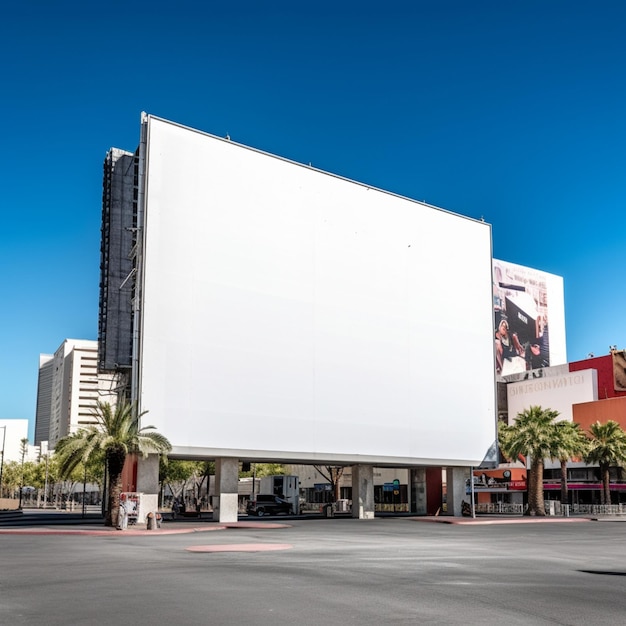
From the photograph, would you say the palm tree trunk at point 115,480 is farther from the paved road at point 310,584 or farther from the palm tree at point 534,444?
the palm tree at point 534,444

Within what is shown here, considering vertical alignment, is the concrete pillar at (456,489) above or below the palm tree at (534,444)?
below

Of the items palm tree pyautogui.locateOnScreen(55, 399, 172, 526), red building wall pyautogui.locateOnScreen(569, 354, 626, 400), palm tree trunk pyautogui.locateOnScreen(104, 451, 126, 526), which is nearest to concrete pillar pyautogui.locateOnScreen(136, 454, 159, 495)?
palm tree pyautogui.locateOnScreen(55, 399, 172, 526)

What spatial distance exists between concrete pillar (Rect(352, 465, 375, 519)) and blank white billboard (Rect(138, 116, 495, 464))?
2.12 meters

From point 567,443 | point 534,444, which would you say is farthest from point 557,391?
point 534,444

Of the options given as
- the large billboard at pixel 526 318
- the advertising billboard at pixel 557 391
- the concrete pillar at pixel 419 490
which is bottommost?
the concrete pillar at pixel 419 490

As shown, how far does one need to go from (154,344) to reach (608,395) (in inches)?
2657

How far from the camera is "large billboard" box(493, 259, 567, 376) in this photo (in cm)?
15725

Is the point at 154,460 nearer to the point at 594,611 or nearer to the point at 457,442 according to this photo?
the point at 457,442

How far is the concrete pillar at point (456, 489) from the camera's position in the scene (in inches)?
2542

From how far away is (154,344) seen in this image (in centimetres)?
4866

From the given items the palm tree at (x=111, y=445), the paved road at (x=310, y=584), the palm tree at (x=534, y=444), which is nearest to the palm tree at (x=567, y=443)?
the palm tree at (x=534, y=444)

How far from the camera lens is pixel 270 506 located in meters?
72.3

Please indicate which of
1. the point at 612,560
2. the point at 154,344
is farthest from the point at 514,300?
the point at 612,560

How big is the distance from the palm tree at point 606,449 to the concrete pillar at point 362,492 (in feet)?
79.1
